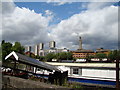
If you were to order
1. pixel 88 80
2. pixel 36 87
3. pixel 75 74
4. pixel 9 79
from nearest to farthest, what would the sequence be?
pixel 36 87, pixel 9 79, pixel 88 80, pixel 75 74

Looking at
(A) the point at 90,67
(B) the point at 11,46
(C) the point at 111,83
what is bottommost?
(C) the point at 111,83

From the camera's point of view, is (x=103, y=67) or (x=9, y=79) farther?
(x=103, y=67)

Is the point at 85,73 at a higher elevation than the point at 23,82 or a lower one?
lower

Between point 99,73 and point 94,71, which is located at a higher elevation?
point 94,71

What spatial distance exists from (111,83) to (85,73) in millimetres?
3225

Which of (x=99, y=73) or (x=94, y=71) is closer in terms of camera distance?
(x=99, y=73)

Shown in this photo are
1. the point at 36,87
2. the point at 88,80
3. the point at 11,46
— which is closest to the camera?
the point at 36,87

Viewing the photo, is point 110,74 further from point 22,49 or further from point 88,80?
point 22,49

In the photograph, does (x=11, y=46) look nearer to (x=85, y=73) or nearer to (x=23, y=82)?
(x=85, y=73)

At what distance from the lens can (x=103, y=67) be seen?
1717 centimetres

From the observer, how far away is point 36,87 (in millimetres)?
4621

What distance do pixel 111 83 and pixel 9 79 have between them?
13224 mm

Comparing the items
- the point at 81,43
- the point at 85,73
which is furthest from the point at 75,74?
the point at 81,43

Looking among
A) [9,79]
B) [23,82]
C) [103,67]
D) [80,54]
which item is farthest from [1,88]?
[80,54]
